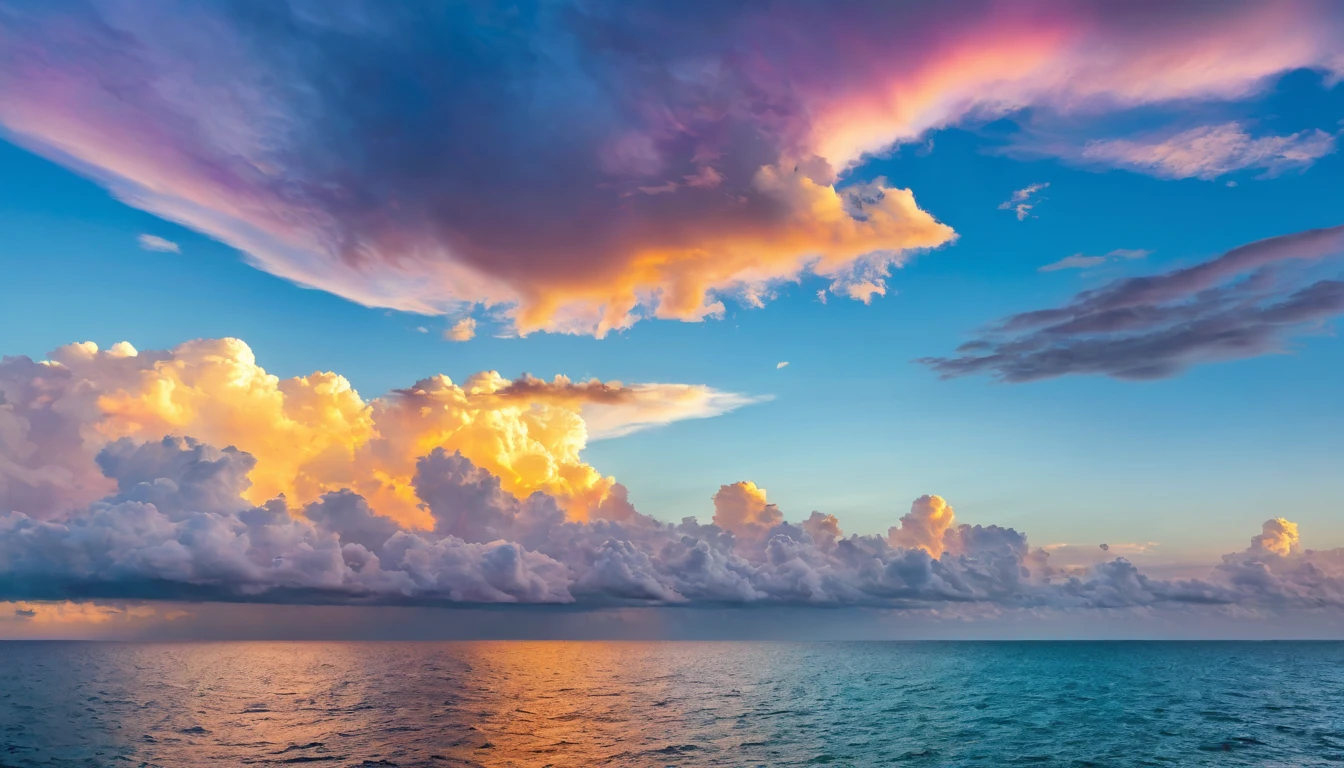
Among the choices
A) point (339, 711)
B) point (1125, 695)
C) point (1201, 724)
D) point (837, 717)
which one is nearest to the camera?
point (1201, 724)

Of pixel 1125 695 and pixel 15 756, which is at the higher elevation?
pixel 15 756

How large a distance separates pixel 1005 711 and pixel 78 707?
152 meters

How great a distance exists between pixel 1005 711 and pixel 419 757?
92.1 meters

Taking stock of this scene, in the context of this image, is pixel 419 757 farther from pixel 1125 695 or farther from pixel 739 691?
pixel 1125 695

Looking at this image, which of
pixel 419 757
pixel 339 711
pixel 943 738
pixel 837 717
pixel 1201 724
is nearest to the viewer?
pixel 419 757

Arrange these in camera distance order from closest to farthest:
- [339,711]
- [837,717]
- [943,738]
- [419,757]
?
[419,757] → [943,738] → [837,717] → [339,711]

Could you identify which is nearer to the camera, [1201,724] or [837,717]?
[1201,724]

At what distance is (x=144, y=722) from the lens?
10350cm

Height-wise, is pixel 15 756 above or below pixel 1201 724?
above

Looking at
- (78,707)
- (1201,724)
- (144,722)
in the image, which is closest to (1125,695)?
(1201,724)

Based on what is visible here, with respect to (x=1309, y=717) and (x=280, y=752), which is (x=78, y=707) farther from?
(x=1309, y=717)

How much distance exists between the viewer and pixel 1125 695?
15212cm

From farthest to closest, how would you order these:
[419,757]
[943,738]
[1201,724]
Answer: [1201,724]
[943,738]
[419,757]

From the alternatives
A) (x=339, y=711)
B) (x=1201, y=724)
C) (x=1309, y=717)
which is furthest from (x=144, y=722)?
(x=1309, y=717)
